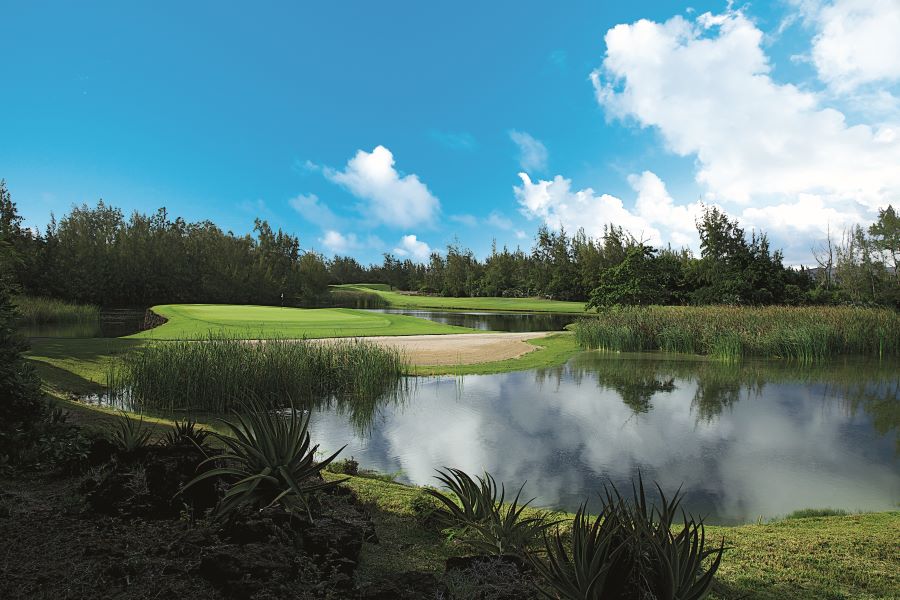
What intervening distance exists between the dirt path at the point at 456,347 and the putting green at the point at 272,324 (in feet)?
5.80

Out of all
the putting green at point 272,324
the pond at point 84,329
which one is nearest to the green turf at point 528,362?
the putting green at point 272,324

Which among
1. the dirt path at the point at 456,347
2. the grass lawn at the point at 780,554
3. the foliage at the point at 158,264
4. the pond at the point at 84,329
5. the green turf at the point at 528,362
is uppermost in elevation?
the foliage at the point at 158,264

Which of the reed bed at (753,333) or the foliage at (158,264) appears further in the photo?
the foliage at (158,264)

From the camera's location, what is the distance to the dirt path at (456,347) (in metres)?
14.2

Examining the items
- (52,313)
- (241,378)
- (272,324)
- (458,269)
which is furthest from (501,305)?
(241,378)

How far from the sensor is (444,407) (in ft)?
28.9

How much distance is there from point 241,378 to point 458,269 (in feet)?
198

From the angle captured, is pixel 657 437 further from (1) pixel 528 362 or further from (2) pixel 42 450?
(1) pixel 528 362

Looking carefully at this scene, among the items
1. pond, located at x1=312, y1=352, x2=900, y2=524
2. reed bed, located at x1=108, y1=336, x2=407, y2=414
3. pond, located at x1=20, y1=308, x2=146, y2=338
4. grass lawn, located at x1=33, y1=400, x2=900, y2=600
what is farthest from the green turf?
pond, located at x1=20, y1=308, x2=146, y2=338

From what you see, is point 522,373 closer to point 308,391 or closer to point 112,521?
point 308,391

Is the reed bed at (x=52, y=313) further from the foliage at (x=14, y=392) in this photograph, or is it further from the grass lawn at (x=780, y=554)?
the grass lawn at (x=780, y=554)

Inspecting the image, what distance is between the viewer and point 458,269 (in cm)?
6894

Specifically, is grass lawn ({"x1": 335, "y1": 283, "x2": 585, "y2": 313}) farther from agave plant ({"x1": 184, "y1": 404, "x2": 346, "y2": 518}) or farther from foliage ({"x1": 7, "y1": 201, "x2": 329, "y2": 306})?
agave plant ({"x1": 184, "y1": 404, "x2": 346, "y2": 518})

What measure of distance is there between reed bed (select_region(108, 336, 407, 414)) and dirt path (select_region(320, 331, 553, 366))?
289cm
